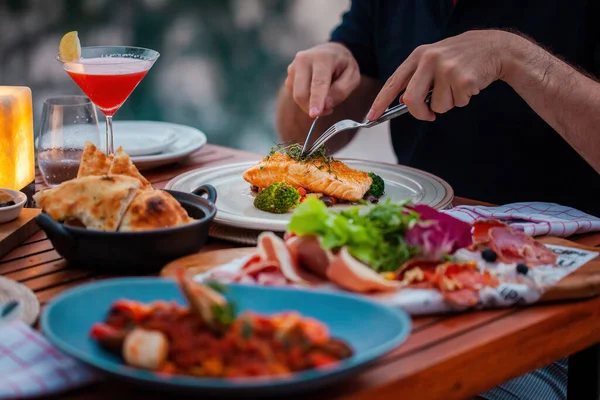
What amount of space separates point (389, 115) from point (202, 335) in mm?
1391

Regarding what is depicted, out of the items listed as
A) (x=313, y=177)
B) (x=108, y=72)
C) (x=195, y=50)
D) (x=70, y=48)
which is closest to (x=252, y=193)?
(x=313, y=177)

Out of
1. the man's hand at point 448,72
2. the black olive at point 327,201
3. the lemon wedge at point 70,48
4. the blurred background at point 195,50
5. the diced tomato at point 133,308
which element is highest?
the lemon wedge at point 70,48

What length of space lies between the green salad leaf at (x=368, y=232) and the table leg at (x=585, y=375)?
64 cm

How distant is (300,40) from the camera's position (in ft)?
26.7

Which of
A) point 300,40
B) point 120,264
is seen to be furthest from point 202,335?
point 300,40

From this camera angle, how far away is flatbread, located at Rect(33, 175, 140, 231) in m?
1.62

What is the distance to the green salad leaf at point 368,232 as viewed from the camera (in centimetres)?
156

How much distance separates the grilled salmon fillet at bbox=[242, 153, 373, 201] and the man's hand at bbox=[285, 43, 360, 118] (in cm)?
29

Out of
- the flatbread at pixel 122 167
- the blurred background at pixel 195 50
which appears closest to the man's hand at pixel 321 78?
the flatbread at pixel 122 167

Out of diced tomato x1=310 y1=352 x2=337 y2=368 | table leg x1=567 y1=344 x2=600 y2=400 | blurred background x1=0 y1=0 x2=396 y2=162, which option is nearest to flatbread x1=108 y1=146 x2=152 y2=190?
diced tomato x1=310 y1=352 x2=337 y2=368

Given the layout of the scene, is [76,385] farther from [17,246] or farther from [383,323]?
[17,246]

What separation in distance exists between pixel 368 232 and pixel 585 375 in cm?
77

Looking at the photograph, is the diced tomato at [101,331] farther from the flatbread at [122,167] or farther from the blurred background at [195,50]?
the blurred background at [195,50]

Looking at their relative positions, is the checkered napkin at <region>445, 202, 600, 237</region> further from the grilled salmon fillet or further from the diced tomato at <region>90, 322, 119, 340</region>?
the diced tomato at <region>90, 322, 119, 340</region>
